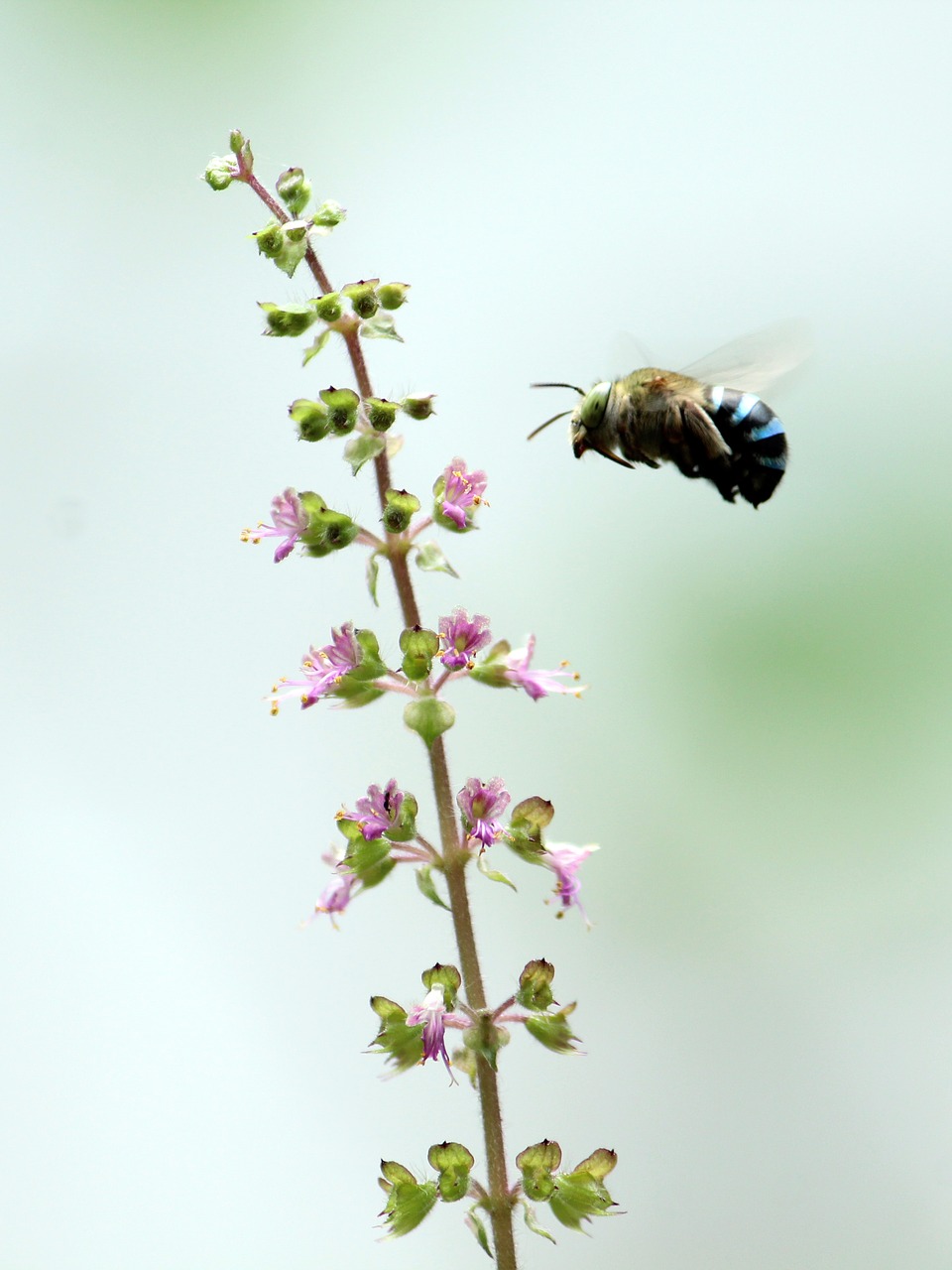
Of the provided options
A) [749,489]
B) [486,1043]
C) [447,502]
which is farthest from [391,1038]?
[749,489]

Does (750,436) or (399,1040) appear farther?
(750,436)

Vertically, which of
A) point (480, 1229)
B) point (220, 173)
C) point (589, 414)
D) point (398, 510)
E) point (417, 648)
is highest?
point (589, 414)

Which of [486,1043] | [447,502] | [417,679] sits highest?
[447,502]

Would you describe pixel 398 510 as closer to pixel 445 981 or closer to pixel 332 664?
pixel 332 664

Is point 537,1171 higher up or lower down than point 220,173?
lower down

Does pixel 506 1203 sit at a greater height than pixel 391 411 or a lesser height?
lesser

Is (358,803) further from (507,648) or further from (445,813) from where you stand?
(507,648)

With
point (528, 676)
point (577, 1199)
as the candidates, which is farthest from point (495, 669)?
point (577, 1199)

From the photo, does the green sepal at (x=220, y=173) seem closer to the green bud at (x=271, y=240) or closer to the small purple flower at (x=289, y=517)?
the green bud at (x=271, y=240)
